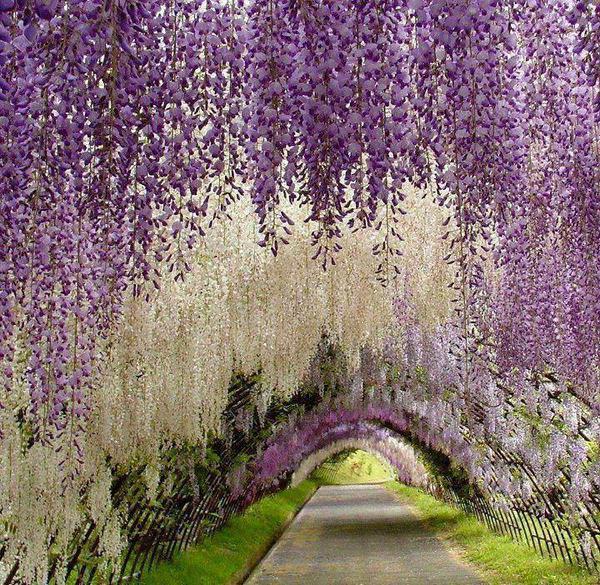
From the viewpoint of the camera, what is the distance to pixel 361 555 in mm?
17250

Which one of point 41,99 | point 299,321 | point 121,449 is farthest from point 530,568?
point 41,99

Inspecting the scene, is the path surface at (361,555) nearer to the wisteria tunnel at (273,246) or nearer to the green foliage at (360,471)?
the wisteria tunnel at (273,246)

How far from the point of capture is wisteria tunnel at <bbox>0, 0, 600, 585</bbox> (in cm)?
307

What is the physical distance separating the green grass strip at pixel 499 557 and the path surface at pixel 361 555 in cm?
35

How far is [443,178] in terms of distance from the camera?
11.7ft

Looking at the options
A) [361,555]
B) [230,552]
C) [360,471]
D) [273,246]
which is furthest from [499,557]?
[360,471]

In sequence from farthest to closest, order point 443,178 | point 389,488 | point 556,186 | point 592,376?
point 389,488 < point 592,376 < point 556,186 < point 443,178

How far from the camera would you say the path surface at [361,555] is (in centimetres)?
1405

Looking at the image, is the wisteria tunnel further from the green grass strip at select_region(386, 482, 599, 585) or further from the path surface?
the path surface

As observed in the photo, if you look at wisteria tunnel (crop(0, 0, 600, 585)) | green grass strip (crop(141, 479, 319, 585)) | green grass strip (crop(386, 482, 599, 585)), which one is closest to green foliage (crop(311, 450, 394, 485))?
green grass strip (crop(141, 479, 319, 585))

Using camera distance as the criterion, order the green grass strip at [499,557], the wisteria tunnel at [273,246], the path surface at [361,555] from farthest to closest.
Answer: the path surface at [361,555]
the green grass strip at [499,557]
the wisteria tunnel at [273,246]

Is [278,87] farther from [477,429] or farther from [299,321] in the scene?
[477,429]

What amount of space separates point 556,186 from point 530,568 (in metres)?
9.62

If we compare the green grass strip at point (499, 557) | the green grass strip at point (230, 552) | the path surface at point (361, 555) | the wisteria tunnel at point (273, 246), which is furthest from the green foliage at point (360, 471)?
the wisteria tunnel at point (273, 246)
